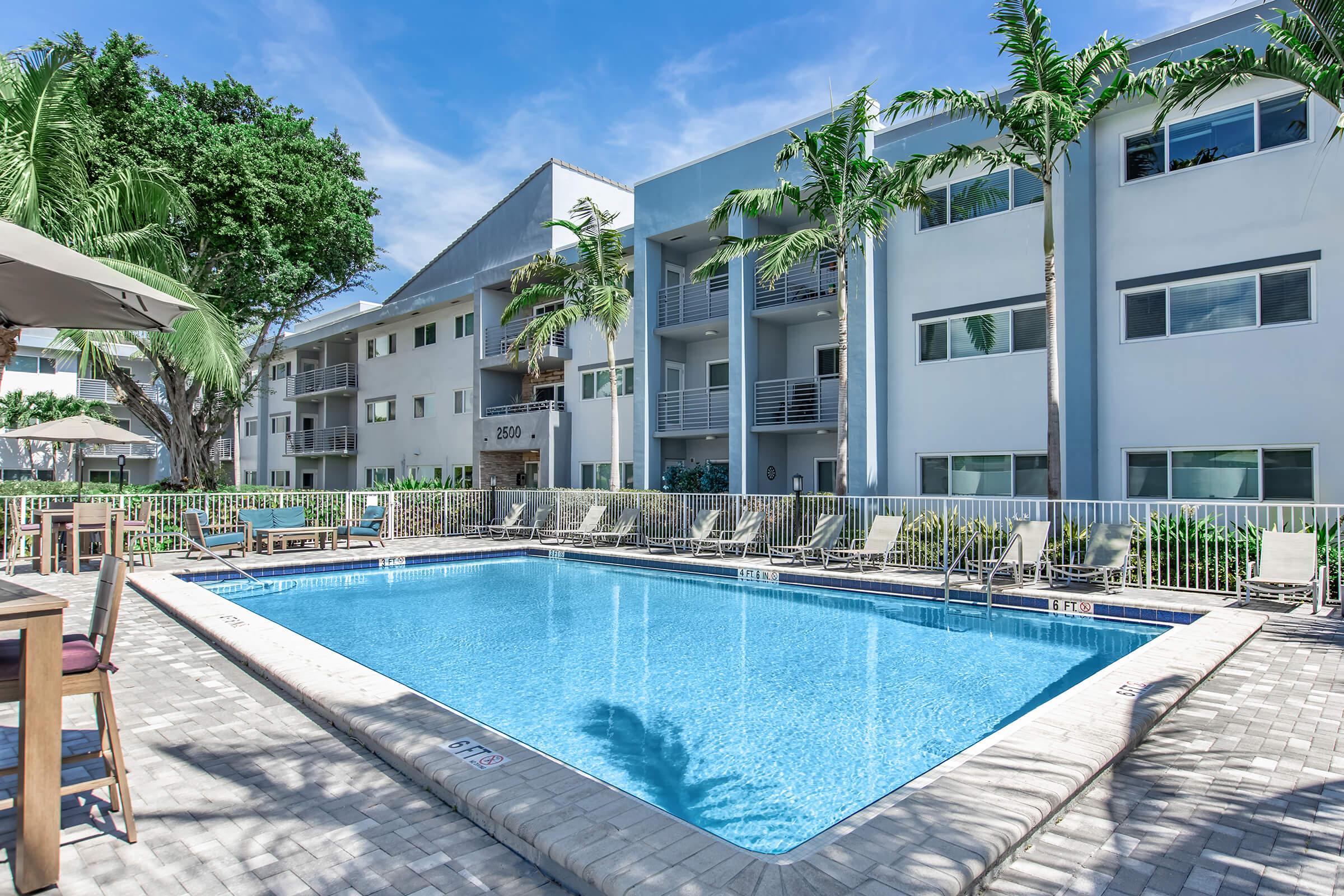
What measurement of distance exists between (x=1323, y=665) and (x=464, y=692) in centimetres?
748

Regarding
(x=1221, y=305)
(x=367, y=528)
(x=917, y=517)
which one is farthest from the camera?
(x=367, y=528)

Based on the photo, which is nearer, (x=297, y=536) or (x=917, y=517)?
(x=917, y=517)

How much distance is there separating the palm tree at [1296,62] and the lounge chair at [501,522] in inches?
608

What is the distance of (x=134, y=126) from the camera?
16984 millimetres

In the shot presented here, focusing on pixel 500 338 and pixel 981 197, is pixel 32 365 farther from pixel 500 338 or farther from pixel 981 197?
pixel 981 197

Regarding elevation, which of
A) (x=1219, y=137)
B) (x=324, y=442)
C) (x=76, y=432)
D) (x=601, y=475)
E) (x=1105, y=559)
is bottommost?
(x=1105, y=559)

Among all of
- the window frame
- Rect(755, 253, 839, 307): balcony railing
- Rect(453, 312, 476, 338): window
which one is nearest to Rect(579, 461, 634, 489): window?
Rect(755, 253, 839, 307): balcony railing

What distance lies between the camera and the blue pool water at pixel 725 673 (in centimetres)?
496

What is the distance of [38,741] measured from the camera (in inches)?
115

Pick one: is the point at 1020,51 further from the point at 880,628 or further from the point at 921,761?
the point at 921,761

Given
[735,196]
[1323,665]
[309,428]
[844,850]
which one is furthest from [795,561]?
[309,428]

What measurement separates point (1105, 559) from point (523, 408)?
18721mm

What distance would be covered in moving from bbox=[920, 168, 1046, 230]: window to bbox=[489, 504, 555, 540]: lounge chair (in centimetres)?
1108

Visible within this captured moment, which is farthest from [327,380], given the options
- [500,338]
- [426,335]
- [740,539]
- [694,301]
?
[740,539]
